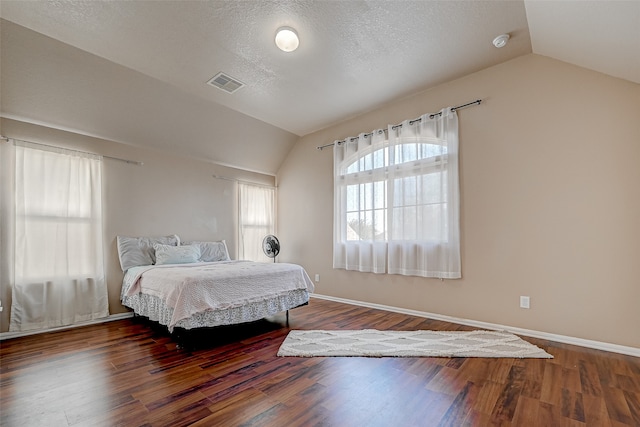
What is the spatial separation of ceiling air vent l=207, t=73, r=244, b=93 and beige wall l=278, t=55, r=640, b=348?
2299 millimetres

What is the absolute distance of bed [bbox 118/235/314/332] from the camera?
2.64 metres

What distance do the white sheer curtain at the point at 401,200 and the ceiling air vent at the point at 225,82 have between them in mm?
1747

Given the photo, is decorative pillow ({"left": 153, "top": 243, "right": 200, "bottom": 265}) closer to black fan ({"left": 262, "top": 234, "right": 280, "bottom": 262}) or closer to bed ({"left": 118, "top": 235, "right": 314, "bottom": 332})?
bed ({"left": 118, "top": 235, "right": 314, "bottom": 332})

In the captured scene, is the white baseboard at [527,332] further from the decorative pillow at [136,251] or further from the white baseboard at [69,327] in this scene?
the white baseboard at [69,327]

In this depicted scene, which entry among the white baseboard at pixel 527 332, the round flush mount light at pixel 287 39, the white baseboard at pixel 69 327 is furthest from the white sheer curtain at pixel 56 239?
the white baseboard at pixel 527 332

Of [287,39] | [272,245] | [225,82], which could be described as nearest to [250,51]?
[287,39]

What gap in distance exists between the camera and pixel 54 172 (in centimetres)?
333

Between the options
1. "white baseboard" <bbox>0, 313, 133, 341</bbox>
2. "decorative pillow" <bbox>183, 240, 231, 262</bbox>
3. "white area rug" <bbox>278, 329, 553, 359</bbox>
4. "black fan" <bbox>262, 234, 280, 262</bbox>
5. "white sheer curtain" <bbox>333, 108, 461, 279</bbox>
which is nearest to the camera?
"white area rug" <bbox>278, 329, 553, 359</bbox>

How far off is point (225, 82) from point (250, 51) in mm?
690

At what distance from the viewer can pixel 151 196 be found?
416 cm

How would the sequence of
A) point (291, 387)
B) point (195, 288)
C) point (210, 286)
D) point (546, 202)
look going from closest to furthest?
Result: point (291, 387) → point (195, 288) → point (210, 286) → point (546, 202)

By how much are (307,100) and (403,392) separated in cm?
356

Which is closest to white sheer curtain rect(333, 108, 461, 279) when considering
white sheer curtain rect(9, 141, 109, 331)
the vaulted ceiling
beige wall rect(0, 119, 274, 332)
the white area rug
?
the vaulted ceiling

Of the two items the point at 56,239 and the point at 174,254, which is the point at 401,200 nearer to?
the point at 174,254
